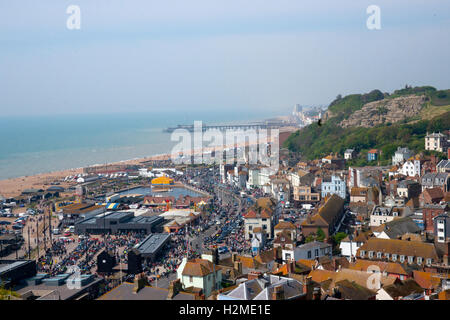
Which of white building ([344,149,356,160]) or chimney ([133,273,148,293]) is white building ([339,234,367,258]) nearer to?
chimney ([133,273,148,293])

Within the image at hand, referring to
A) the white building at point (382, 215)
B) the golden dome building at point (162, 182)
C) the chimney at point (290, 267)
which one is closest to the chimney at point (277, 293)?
the chimney at point (290, 267)

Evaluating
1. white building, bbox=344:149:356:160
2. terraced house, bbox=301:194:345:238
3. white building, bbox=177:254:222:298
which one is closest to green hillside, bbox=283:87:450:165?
white building, bbox=344:149:356:160

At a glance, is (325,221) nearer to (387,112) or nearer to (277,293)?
(277,293)

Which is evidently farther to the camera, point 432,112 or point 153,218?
point 432,112

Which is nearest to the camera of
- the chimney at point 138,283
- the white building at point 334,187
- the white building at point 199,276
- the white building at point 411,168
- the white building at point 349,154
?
the chimney at point 138,283

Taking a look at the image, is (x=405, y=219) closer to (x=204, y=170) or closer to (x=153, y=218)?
(x=153, y=218)

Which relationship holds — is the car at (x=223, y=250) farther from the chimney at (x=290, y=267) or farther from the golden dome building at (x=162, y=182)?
the golden dome building at (x=162, y=182)
